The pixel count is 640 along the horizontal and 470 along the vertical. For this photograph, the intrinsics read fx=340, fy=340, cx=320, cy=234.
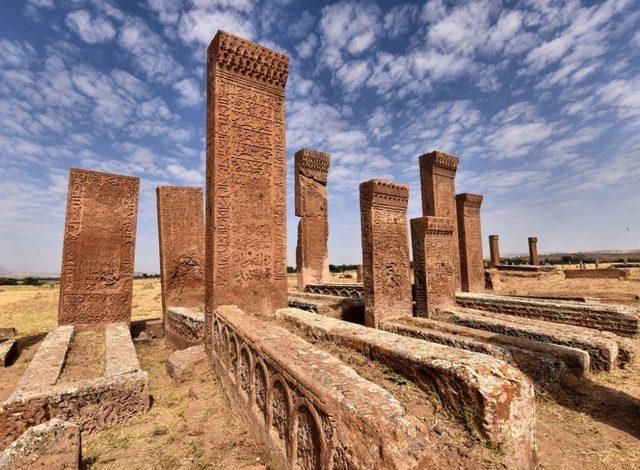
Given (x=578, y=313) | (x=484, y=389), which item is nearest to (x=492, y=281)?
(x=578, y=313)

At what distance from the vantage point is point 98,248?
6.62 metres

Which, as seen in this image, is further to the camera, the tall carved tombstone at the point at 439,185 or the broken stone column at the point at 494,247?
the broken stone column at the point at 494,247

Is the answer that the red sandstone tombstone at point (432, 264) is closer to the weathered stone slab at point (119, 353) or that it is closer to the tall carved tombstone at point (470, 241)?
the tall carved tombstone at point (470, 241)

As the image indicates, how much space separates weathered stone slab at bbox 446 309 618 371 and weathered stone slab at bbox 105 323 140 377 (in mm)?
5237

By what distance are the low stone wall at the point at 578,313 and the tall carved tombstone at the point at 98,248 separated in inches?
310

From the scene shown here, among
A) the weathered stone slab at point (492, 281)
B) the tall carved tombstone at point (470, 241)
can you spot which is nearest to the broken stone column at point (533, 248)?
the weathered stone slab at point (492, 281)

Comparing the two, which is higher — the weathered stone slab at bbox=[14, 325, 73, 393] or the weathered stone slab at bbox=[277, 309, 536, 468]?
the weathered stone slab at bbox=[277, 309, 536, 468]

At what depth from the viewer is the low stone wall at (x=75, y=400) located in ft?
9.59

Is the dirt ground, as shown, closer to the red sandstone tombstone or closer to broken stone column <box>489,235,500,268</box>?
the red sandstone tombstone

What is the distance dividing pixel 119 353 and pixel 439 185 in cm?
874

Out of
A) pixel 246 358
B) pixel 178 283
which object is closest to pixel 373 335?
pixel 246 358

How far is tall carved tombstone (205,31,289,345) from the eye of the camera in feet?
15.4

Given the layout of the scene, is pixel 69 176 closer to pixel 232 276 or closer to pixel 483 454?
pixel 232 276

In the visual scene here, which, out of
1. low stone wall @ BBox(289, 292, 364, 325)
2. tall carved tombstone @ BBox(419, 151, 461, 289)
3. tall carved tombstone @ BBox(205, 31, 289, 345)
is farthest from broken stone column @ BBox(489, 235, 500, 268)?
tall carved tombstone @ BBox(205, 31, 289, 345)
